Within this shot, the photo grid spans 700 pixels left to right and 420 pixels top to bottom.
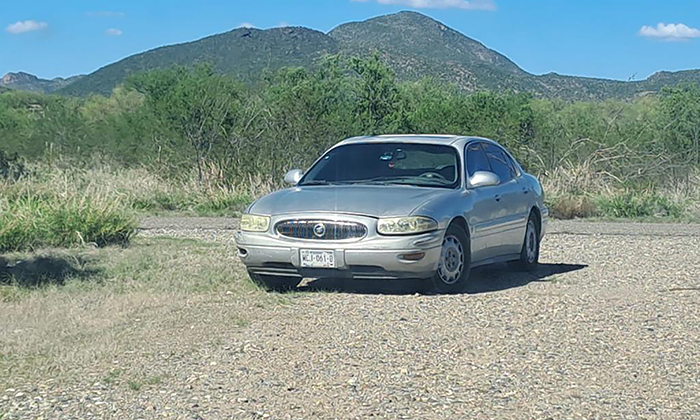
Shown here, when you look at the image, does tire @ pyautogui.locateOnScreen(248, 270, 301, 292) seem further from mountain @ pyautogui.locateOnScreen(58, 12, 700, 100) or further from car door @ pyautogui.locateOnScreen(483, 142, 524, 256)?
mountain @ pyautogui.locateOnScreen(58, 12, 700, 100)

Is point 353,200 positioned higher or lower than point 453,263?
higher

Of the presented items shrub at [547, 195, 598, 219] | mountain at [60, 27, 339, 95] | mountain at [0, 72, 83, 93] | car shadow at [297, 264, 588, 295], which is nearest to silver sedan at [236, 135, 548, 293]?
car shadow at [297, 264, 588, 295]

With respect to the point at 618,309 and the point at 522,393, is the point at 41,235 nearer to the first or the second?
the point at 618,309

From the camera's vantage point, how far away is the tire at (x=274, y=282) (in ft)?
33.5

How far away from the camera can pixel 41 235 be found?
13953 mm

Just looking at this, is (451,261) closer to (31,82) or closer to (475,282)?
(475,282)

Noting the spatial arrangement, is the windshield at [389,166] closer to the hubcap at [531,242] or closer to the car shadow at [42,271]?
the hubcap at [531,242]

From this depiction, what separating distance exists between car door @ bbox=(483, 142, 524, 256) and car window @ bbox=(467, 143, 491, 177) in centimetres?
13

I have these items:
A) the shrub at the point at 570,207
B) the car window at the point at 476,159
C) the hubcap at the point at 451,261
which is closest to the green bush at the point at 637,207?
the shrub at the point at 570,207

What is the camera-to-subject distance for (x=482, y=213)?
10.7 metres

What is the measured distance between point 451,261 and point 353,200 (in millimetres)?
1098

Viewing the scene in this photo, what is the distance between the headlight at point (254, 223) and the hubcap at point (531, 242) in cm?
333

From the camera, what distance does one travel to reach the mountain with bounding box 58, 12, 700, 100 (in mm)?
86812

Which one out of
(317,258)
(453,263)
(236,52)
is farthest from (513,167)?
(236,52)
